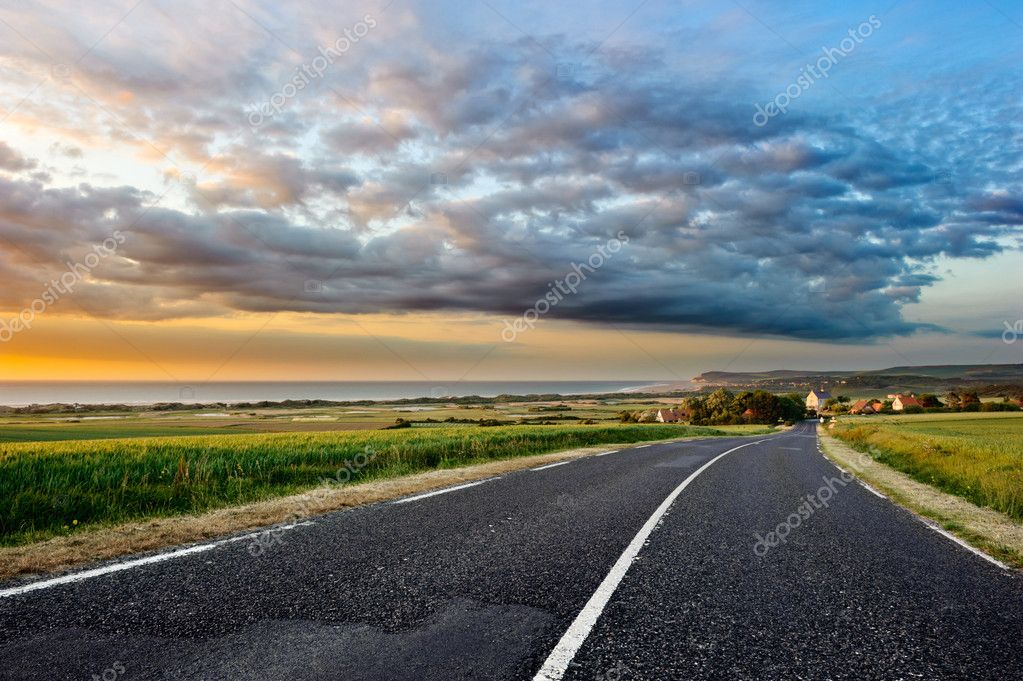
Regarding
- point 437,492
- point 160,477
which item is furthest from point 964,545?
point 160,477

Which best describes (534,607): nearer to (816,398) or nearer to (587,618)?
(587,618)

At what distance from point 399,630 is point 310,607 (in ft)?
3.11

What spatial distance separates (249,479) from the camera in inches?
460

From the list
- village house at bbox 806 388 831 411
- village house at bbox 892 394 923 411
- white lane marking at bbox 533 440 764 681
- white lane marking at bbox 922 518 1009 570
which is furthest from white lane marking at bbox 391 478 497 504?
village house at bbox 806 388 831 411

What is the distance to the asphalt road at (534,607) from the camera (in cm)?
371

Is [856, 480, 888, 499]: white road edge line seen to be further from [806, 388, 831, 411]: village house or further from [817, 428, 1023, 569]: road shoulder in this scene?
[806, 388, 831, 411]: village house

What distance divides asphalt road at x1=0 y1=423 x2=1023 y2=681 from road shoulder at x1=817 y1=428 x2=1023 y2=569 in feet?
1.59

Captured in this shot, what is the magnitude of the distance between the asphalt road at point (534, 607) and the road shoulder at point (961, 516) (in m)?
0.49

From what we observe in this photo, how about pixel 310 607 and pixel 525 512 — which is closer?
pixel 310 607

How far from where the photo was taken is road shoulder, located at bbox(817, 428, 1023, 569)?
742cm

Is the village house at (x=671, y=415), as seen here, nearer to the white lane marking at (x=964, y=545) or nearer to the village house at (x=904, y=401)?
the village house at (x=904, y=401)

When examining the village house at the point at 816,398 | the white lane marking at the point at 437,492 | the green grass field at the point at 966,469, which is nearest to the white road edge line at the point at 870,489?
the green grass field at the point at 966,469

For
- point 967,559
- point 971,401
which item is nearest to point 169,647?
point 967,559

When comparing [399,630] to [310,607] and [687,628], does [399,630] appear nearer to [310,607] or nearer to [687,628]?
[310,607]
